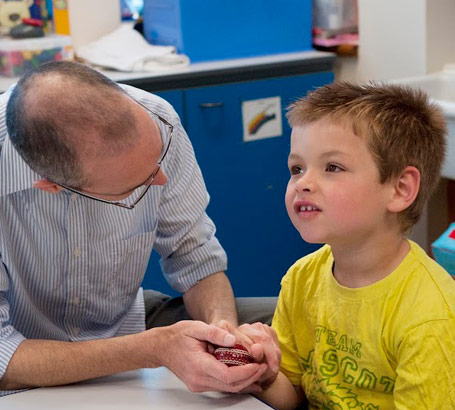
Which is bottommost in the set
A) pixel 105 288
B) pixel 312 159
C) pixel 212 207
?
pixel 212 207

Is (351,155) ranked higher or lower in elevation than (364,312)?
higher

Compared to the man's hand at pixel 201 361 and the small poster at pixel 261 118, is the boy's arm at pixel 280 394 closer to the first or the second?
the man's hand at pixel 201 361

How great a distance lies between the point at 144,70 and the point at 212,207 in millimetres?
556

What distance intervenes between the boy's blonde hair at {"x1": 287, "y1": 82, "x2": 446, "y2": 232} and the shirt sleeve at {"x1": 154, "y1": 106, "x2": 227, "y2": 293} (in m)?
0.48

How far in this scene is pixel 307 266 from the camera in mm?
1477

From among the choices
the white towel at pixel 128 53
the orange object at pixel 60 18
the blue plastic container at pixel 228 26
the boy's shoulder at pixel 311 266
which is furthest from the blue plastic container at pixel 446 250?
the orange object at pixel 60 18

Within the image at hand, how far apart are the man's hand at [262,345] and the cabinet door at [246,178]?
1557mm

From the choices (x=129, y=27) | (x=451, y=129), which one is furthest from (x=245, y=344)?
(x=129, y=27)

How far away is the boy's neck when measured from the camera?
4.42 ft

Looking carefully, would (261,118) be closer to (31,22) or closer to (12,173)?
(31,22)

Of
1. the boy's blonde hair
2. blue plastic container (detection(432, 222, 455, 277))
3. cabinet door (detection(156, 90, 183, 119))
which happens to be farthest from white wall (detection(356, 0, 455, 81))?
the boy's blonde hair

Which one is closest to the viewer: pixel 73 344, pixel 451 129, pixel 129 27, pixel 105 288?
pixel 73 344

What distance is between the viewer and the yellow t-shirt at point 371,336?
1226mm

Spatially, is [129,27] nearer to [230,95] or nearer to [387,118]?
[230,95]
